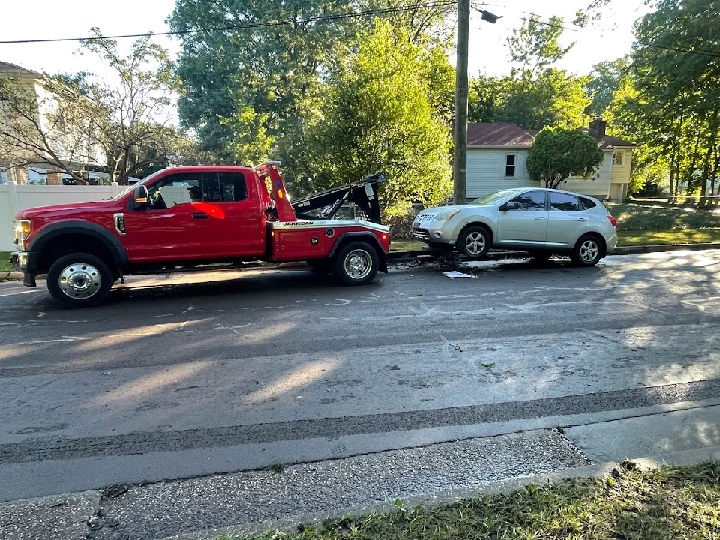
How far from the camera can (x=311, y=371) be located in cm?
481

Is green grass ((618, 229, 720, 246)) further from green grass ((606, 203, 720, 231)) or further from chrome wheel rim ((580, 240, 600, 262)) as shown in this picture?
chrome wheel rim ((580, 240, 600, 262))

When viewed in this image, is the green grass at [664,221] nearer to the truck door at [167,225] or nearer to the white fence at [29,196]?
the truck door at [167,225]

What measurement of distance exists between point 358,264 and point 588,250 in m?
5.80

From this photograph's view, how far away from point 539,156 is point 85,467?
28281mm

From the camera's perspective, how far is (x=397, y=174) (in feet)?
49.2

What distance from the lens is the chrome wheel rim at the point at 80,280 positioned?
724 centimetres

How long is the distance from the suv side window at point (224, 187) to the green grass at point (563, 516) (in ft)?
21.1

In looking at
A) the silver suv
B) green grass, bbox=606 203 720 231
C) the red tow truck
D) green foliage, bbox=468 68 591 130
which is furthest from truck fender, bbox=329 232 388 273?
green foliage, bbox=468 68 591 130

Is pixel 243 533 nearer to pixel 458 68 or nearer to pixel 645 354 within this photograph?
pixel 645 354

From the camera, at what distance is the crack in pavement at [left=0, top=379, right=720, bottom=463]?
3.39 m

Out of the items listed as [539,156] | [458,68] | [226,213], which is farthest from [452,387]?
[539,156]

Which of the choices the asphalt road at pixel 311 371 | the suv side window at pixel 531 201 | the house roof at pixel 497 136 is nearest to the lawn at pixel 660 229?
the suv side window at pixel 531 201

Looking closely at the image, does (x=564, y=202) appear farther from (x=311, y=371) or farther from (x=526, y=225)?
(x=311, y=371)

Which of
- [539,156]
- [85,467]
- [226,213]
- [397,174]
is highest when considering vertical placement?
[539,156]
